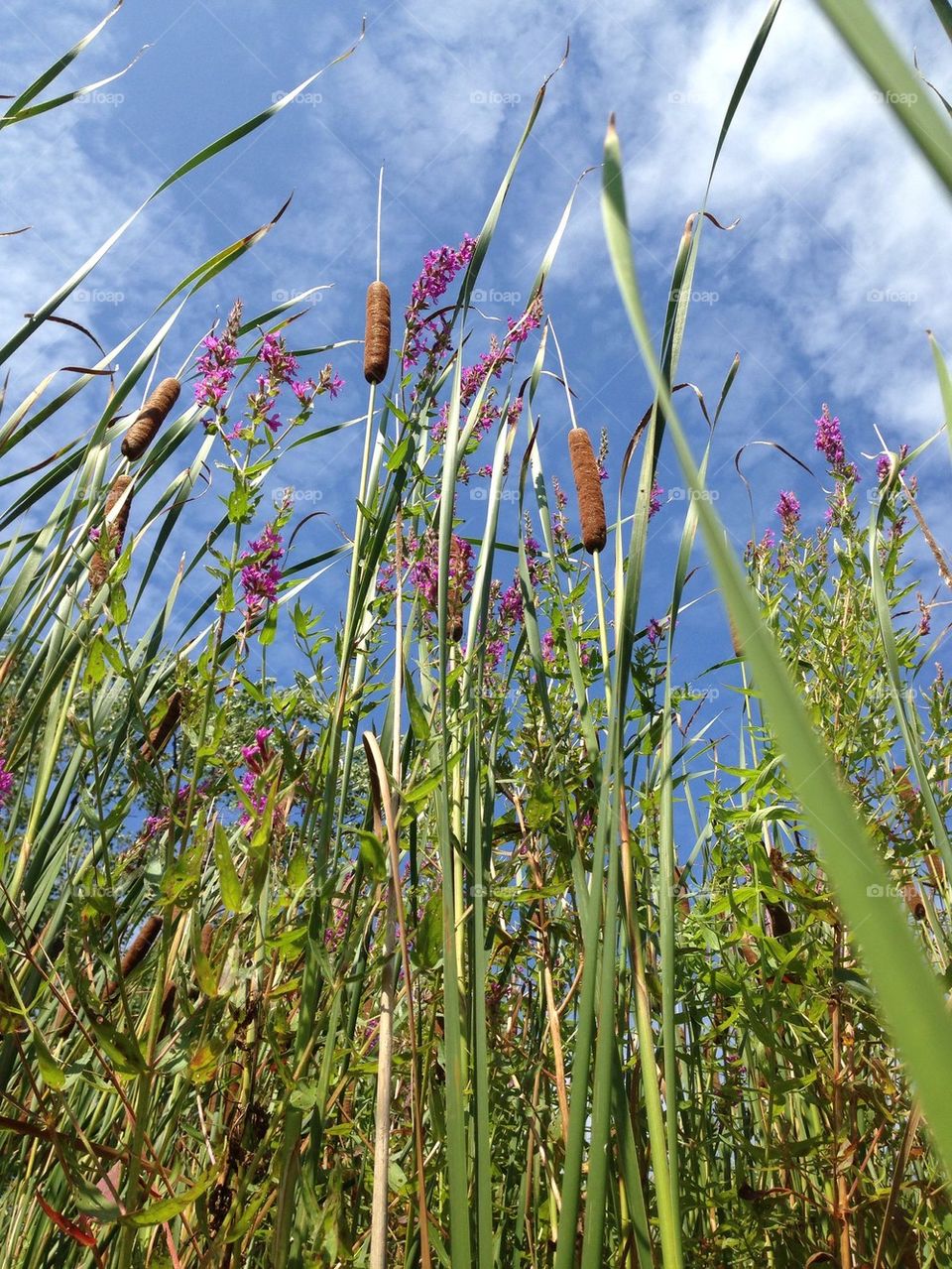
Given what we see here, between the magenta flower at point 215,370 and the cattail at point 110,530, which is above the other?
the magenta flower at point 215,370

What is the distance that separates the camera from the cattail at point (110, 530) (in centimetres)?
86

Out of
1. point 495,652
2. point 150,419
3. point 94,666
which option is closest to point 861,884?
point 94,666

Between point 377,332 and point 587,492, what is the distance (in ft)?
1.05

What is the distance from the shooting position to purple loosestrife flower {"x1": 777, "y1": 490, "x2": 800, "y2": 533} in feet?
5.52

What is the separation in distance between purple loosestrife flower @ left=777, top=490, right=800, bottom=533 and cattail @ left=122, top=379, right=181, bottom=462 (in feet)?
3.63

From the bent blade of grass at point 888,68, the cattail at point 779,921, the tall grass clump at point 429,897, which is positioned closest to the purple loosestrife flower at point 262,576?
the tall grass clump at point 429,897

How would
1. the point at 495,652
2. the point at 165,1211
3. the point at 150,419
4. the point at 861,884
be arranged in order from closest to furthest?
the point at 861,884
the point at 165,1211
the point at 150,419
the point at 495,652

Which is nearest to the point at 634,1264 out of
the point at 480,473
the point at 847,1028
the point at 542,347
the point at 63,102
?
the point at 847,1028

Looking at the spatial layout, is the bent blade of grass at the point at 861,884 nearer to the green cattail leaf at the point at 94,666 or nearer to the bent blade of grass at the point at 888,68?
the bent blade of grass at the point at 888,68

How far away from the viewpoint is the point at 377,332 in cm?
106

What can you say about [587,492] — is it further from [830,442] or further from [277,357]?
[830,442]

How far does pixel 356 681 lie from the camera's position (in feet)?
3.22

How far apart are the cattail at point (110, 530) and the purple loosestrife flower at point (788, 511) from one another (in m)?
1.16

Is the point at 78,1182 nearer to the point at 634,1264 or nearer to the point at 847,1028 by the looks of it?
the point at 634,1264
